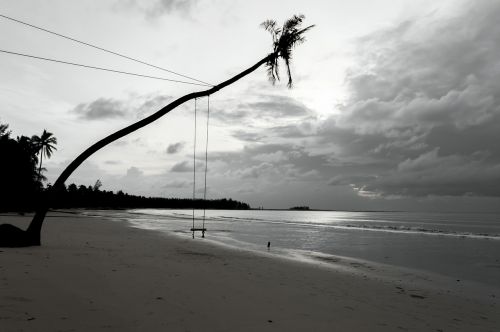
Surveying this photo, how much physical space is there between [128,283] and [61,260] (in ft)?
10.6

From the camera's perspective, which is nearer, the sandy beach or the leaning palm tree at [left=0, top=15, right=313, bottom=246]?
the sandy beach

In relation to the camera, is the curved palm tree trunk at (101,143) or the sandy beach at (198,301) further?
the curved palm tree trunk at (101,143)

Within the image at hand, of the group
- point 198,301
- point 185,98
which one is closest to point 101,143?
point 185,98

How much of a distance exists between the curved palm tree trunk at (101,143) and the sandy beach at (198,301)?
974 mm

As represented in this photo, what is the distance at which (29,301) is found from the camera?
536cm

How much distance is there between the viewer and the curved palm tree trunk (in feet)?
39.9

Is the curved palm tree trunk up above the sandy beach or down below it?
above

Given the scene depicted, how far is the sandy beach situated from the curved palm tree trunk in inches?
38.4

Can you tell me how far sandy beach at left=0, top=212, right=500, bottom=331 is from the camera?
5.14 m

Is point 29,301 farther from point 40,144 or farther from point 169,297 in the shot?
point 40,144

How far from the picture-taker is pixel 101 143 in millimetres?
12883

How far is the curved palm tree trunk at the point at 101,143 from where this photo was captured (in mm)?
12156

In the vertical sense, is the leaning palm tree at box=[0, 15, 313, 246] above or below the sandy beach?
above

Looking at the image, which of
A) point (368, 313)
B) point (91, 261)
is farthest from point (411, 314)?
point (91, 261)
